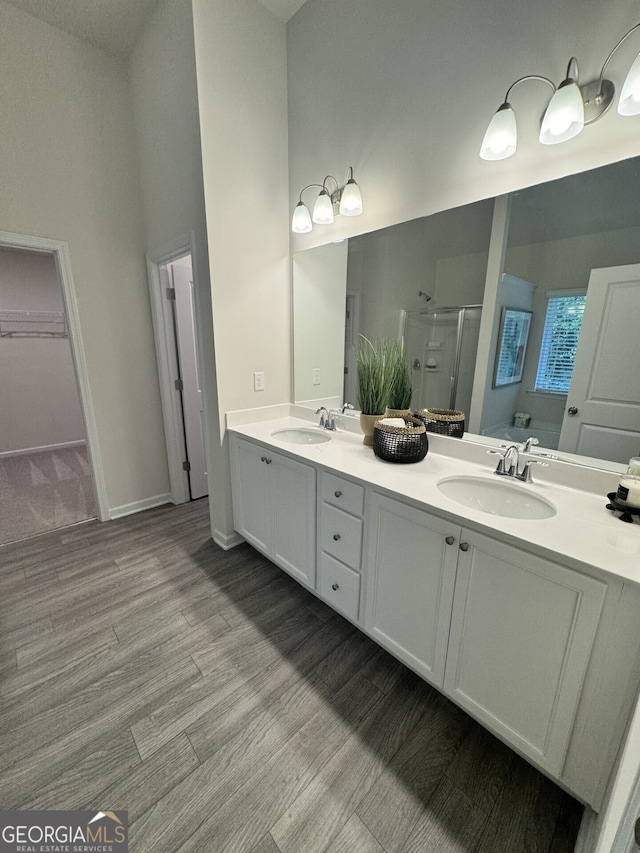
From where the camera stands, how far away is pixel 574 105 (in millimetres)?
1062

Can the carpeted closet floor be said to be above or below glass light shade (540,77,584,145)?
below

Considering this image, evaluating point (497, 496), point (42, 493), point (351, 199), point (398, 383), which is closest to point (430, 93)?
point (351, 199)

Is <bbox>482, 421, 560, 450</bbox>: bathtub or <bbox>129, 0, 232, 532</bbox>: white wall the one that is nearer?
<bbox>482, 421, 560, 450</bbox>: bathtub

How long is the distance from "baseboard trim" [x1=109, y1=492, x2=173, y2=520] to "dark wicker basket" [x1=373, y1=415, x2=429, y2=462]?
223 centimetres

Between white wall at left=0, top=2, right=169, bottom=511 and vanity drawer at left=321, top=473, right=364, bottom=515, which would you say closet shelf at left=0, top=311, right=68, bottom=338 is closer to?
white wall at left=0, top=2, right=169, bottom=511

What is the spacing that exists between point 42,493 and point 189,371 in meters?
1.83

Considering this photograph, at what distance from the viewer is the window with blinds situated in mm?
1243

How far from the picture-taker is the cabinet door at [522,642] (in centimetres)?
89

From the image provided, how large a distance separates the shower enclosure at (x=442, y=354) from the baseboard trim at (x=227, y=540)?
1.49 metres

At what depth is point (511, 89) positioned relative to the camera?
1.21 metres

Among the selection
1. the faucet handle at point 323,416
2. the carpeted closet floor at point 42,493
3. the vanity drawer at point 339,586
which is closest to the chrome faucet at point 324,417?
the faucet handle at point 323,416

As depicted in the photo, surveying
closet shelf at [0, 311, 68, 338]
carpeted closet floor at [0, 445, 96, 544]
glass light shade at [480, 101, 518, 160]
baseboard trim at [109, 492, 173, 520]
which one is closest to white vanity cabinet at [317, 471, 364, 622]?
glass light shade at [480, 101, 518, 160]

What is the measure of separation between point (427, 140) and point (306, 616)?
7.71 ft

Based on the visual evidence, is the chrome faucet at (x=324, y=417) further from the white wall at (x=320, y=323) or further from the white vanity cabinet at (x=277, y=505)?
the white vanity cabinet at (x=277, y=505)
